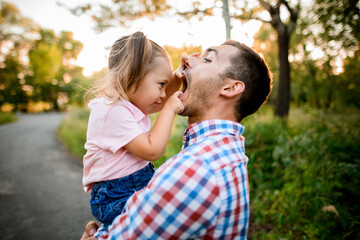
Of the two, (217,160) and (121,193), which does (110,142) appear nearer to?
(121,193)

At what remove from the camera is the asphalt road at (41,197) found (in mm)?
3296

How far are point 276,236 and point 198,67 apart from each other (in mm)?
2143

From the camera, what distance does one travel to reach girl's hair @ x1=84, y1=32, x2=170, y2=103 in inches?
60.2

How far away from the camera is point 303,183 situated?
3311 millimetres

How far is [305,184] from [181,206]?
288cm

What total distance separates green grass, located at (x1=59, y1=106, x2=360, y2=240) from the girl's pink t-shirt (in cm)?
155

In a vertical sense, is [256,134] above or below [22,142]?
above

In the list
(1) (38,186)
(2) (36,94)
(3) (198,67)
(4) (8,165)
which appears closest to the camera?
(3) (198,67)

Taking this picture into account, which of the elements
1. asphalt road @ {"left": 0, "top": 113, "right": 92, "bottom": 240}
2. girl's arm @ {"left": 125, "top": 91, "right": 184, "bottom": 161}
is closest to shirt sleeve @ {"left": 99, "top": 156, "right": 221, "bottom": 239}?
girl's arm @ {"left": 125, "top": 91, "right": 184, "bottom": 161}

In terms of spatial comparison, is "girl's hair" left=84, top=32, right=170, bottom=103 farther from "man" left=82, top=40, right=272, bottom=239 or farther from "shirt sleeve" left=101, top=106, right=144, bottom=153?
"man" left=82, top=40, right=272, bottom=239

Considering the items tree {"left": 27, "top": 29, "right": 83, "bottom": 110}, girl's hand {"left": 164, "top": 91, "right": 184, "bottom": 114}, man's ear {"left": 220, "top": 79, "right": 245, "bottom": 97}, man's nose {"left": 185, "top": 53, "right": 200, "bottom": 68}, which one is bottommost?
girl's hand {"left": 164, "top": 91, "right": 184, "bottom": 114}

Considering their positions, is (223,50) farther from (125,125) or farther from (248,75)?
(125,125)

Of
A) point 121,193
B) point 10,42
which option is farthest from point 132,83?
point 10,42

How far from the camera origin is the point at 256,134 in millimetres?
4391
